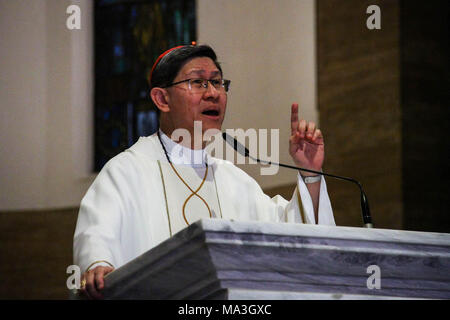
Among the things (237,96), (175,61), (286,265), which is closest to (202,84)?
(175,61)

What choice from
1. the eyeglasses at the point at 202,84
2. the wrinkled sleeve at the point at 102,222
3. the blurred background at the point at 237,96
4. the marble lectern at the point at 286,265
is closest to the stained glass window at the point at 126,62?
the blurred background at the point at 237,96

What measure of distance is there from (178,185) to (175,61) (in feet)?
1.83

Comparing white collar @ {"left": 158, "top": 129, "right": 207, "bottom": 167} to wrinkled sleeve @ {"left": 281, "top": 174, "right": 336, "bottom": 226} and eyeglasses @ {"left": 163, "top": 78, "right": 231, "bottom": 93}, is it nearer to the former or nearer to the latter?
eyeglasses @ {"left": 163, "top": 78, "right": 231, "bottom": 93}

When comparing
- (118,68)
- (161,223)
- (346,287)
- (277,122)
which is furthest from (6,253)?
(346,287)

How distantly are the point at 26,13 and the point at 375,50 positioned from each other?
14.2 ft

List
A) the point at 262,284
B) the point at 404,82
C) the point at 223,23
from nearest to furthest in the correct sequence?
the point at 262,284 < the point at 404,82 < the point at 223,23

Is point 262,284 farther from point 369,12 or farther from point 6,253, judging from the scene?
point 6,253

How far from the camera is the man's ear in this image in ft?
13.2

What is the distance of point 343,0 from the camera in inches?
300

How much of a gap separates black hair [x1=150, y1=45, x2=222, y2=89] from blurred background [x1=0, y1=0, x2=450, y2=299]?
128 inches

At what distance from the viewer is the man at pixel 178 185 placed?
135 inches

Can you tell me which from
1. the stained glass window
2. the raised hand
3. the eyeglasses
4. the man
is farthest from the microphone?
the stained glass window

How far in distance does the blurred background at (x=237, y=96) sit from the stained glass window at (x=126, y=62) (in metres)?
0.01

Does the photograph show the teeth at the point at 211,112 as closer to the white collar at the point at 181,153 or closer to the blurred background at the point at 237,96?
the white collar at the point at 181,153
